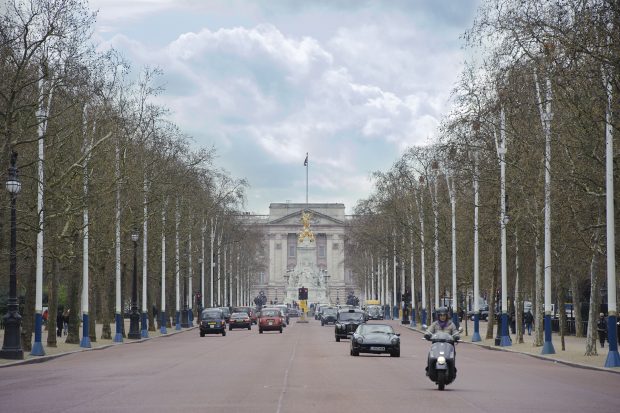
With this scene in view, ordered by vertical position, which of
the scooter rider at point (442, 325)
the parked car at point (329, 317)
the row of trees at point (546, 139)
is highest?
the row of trees at point (546, 139)

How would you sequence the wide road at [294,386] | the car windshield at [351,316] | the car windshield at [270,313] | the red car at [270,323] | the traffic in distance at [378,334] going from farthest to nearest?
the car windshield at [270,313], the red car at [270,323], the car windshield at [351,316], the traffic in distance at [378,334], the wide road at [294,386]

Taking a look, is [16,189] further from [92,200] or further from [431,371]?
[431,371]

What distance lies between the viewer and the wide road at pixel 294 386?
69.2 feet

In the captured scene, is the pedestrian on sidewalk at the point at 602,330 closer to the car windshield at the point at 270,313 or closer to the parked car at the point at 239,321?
the car windshield at the point at 270,313

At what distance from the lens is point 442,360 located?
82.8 feet

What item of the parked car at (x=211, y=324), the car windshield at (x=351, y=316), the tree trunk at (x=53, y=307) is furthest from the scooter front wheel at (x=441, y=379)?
the parked car at (x=211, y=324)

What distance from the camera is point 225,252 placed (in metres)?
142

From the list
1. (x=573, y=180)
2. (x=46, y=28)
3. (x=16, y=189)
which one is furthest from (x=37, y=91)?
(x=573, y=180)

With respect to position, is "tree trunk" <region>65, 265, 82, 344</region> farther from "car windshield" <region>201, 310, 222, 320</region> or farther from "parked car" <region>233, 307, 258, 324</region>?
"parked car" <region>233, 307, 258, 324</region>

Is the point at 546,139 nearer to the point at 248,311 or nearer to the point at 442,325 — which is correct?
the point at 442,325

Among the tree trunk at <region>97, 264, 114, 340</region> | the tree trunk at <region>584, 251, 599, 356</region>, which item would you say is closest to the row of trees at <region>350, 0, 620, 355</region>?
the tree trunk at <region>584, 251, 599, 356</region>

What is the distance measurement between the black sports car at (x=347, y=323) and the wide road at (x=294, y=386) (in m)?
20.1

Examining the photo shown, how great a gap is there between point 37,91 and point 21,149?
20.3ft

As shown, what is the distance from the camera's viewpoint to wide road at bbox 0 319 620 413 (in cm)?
2108
